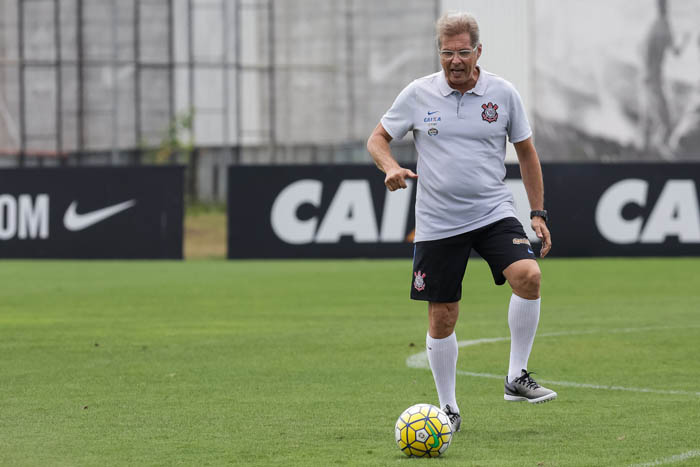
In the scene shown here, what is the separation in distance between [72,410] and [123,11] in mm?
38093

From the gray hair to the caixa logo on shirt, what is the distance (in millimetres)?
16644

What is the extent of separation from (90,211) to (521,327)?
18287 mm

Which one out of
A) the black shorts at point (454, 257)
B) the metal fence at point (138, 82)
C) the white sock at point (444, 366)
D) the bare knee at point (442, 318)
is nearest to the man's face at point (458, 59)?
the black shorts at point (454, 257)

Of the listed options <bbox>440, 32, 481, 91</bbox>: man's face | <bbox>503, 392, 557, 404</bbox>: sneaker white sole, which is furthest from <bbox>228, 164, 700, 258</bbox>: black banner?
<bbox>440, 32, 481, 91</bbox>: man's face

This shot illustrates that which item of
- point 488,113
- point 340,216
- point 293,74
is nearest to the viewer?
point 488,113

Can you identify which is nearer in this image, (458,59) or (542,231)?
(458,59)

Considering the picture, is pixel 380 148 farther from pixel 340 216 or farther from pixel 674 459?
pixel 340 216

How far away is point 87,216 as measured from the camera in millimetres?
24562

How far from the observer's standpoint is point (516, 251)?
23.2 ft

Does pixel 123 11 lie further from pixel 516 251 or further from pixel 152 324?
pixel 516 251

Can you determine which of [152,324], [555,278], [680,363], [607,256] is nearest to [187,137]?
[607,256]

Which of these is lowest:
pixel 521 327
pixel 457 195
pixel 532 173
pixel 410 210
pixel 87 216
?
pixel 87 216

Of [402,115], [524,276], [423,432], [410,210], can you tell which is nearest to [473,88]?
[402,115]

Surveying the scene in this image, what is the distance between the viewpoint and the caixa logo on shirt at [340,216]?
2366 cm
